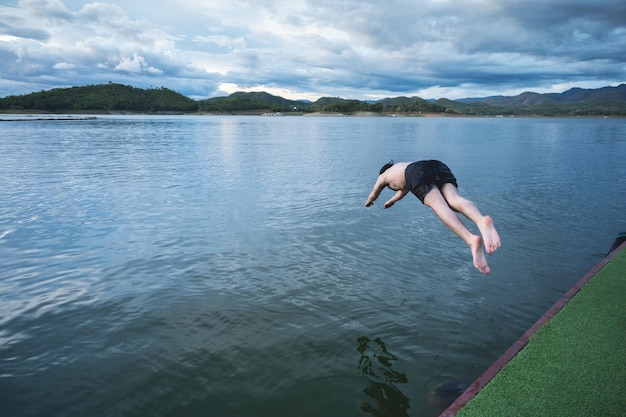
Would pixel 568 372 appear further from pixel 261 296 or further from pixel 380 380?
pixel 261 296

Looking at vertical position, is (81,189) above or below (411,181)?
below

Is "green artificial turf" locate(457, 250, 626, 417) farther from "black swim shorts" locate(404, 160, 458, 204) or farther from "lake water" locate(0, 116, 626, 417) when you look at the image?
"black swim shorts" locate(404, 160, 458, 204)

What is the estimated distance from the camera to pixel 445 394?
6.25 metres

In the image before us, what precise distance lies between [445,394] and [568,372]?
5.93 ft

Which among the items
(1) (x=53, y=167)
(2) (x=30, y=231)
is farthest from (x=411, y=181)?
(1) (x=53, y=167)

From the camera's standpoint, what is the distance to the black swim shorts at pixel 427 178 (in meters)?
6.29

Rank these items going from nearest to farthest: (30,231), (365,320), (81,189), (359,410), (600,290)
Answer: (359,410) < (600,290) < (365,320) < (30,231) < (81,189)

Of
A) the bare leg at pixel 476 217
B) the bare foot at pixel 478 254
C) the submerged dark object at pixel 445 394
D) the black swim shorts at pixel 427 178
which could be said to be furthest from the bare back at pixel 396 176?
the submerged dark object at pixel 445 394

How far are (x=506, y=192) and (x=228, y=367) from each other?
64.0ft

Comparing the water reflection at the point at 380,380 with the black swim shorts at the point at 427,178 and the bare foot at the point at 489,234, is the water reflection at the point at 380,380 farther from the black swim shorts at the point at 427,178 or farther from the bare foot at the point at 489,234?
the black swim shorts at the point at 427,178

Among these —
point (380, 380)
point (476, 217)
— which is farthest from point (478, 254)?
point (380, 380)

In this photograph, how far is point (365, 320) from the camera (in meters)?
8.61

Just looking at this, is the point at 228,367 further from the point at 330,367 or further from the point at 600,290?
the point at 600,290

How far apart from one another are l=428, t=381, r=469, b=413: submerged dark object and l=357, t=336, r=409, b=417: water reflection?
0.41 metres
